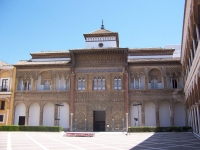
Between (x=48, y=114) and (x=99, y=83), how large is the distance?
770 cm

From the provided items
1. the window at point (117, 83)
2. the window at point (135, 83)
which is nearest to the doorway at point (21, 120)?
the window at point (117, 83)

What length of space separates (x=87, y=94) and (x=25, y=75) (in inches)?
352

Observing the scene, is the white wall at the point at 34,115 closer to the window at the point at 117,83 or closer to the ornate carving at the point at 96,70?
the ornate carving at the point at 96,70

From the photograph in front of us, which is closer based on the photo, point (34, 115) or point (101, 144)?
point (101, 144)

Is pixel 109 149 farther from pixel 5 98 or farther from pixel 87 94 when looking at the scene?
pixel 5 98

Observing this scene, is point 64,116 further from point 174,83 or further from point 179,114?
point 174,83

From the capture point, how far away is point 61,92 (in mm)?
29109

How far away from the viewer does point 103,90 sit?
28.5 meters

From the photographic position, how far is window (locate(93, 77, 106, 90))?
2879 centimetres

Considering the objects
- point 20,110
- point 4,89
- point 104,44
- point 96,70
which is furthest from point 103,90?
point 4,89

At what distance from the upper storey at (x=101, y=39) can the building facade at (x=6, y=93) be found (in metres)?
11.1

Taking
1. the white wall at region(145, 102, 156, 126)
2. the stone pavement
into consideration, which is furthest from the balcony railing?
the white wall at region(145, 102, 156, 126)

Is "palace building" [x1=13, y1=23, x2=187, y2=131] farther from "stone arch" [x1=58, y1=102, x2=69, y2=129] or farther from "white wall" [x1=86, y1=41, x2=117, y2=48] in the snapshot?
Answer: "white wall" [x1=86, y1=41, x2=117, y2=48]

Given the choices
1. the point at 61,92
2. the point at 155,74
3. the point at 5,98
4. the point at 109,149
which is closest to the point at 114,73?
the point at 155,74
